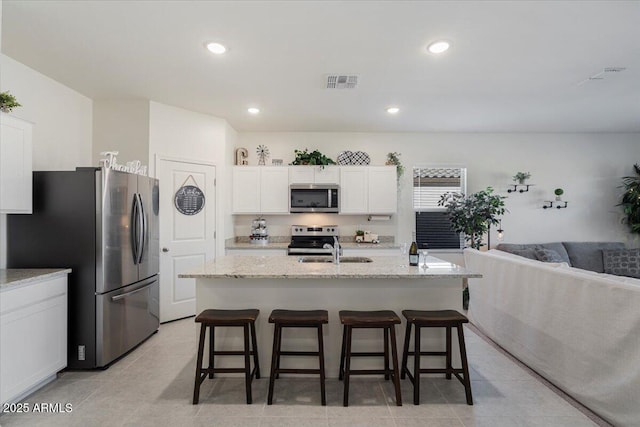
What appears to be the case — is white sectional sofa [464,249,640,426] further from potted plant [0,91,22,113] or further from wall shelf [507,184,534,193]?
potted plant [0,91,22,113]

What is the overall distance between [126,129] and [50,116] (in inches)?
28.2

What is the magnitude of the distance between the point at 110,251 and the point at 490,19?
3.60 metres

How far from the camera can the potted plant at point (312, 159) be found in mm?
4990

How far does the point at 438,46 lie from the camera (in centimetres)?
262

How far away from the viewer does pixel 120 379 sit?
2.67 metres

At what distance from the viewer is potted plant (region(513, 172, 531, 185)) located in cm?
525

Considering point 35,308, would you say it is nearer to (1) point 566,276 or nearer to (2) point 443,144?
(1) point 566,276

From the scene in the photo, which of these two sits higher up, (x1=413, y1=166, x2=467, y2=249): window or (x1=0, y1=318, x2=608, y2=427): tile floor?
(x1=413, y1=166, x2=467, y2=249): window

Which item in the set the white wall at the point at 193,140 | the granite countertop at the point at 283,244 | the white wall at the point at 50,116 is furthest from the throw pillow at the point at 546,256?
the white wall at the point at 50,116

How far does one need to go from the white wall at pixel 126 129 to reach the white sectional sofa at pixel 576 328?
4.28 meters

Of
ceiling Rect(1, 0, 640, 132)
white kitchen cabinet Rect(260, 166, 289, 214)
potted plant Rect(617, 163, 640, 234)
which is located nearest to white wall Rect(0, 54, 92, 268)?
ceiling Rect(1, 0, 640, 132)

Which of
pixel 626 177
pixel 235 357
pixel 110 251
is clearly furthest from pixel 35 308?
pixel 626 177

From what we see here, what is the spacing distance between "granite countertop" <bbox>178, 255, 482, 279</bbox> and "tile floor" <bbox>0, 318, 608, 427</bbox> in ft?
2.94

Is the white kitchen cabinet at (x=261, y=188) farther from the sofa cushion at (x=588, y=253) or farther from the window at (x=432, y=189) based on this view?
the sofa cushion at (x=588, y=253)
